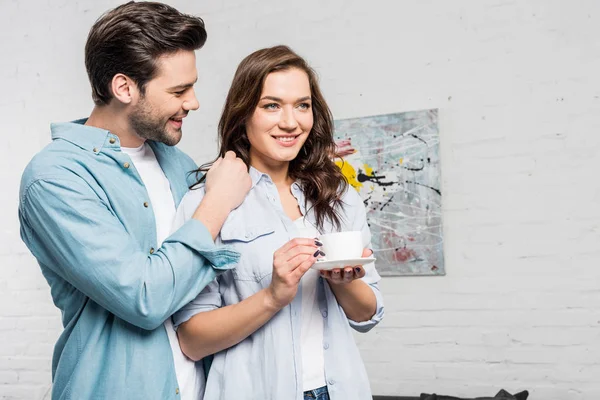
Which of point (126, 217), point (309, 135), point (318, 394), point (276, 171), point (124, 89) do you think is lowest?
point (318, 394)

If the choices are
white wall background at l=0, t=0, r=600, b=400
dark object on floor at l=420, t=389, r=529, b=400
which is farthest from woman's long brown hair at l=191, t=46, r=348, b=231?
white wall background at l=0, t=0, r=600, b=400

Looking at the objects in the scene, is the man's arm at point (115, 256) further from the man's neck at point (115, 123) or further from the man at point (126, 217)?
the man's neck at point (115, 123)

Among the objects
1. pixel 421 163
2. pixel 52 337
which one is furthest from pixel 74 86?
pixel 421 163

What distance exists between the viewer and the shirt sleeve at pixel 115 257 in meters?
1.36

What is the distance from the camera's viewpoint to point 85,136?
1544 millimetres

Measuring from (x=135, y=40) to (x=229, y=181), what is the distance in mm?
402

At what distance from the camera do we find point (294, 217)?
1.63 m

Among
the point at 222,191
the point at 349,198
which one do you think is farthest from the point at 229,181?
the point at 349,198

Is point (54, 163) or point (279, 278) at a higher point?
point (54, 163)

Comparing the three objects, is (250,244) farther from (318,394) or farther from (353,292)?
(318,394)

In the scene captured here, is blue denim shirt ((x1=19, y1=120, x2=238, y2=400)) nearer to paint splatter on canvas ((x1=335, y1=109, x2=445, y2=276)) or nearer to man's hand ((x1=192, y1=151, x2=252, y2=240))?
man's hand ((x1=192, y1=151, x2=252, y2=240))

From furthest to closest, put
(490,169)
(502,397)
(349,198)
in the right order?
(490,169) → (502,397) → (349,198)

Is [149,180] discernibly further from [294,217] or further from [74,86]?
[74,86]

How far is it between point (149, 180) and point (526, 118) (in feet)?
7.05
